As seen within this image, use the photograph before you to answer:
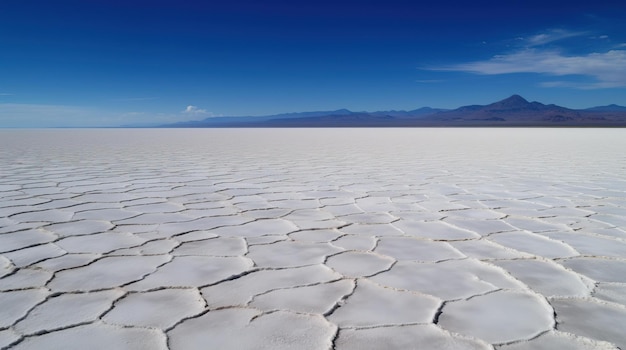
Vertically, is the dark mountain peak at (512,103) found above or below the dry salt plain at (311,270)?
above

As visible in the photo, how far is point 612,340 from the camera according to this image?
964 millimetres

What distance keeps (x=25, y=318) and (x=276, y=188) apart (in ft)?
A: 7.13

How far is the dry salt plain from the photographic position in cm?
100

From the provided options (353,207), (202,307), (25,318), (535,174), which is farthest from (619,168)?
(25,318)

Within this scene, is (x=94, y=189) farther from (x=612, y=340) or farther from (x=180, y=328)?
(x=612, y=340)

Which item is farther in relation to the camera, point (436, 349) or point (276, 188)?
point (276, 188)

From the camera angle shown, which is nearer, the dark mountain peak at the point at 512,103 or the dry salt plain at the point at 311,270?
the dry salt plain at the point at 311,270

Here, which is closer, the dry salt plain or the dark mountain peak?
the dry salt plain

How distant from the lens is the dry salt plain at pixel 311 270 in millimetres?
998

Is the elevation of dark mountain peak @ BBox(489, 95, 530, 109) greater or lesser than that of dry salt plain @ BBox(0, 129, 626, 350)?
greater

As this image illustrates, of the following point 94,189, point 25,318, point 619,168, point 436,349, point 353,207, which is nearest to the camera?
point 436,349

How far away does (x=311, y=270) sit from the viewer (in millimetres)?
1414

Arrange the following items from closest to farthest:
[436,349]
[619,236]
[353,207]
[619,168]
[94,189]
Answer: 1. [436,349]
2. [619,236]
3. [353,207]
4. [94,189]
5. [619,168]

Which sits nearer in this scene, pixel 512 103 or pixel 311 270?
pixel 311 270
